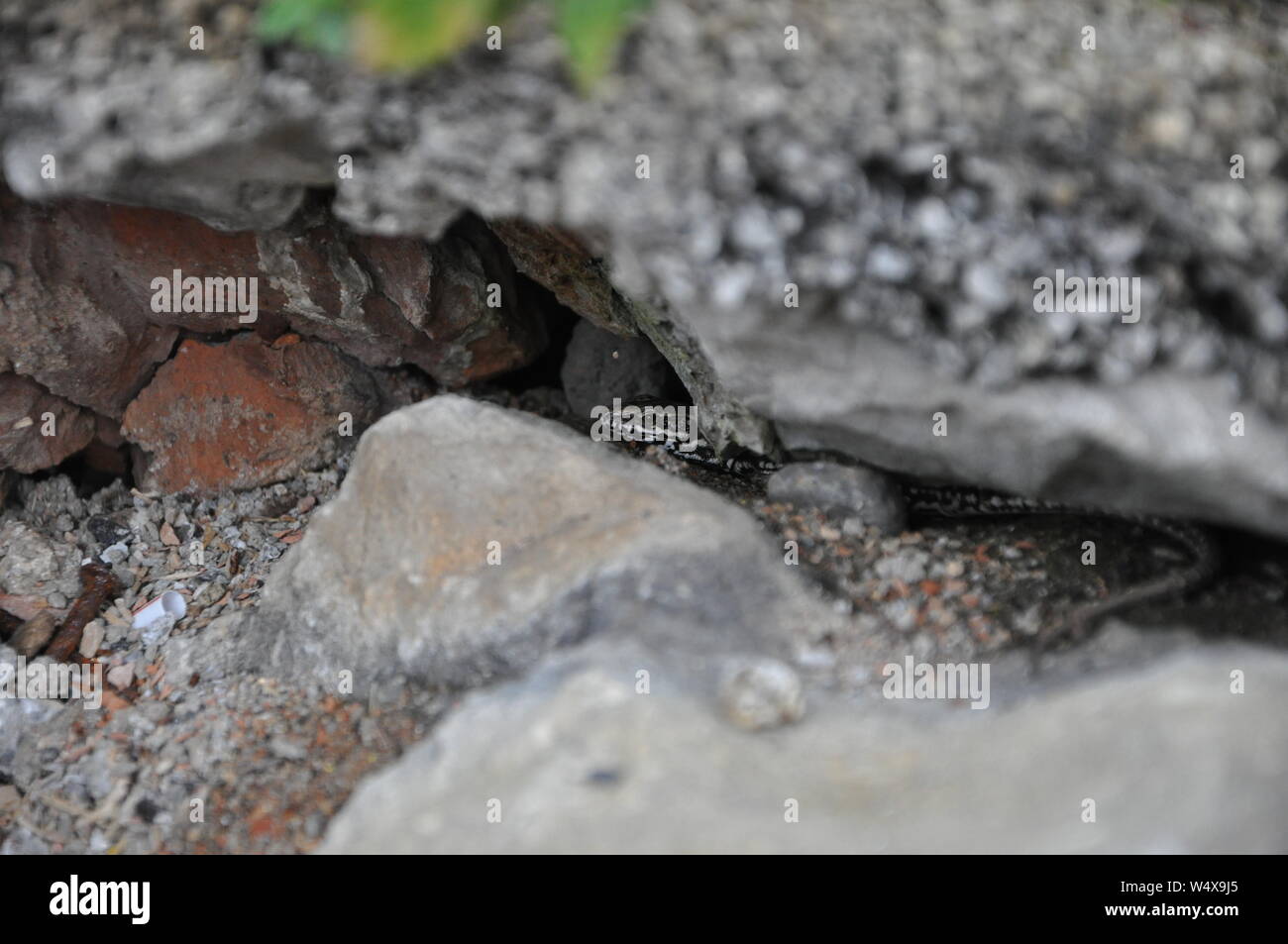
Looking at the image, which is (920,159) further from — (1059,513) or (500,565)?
(500,565)

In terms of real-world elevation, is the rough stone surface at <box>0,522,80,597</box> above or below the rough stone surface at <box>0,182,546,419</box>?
below

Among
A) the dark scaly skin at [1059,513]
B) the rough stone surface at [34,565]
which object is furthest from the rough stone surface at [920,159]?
the rough stone surface at [34,565]

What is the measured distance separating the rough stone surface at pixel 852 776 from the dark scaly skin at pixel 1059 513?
459 millimetres

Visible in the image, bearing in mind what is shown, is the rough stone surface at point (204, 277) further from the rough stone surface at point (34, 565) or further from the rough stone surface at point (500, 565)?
the rough stone surface at point (500, 565)

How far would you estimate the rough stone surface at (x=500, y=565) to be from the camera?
10.7 feet

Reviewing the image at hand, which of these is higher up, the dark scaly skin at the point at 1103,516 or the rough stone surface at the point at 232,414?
the rough stone surface at the point at 232,414

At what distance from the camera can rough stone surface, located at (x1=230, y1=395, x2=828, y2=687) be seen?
3.25 m

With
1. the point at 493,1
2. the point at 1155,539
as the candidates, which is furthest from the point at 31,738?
the point at 1155,539

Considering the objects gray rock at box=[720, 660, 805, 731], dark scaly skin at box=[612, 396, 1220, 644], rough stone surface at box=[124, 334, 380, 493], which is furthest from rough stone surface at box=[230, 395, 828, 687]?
rough stone surface at box=[124, 334, 380, 493]

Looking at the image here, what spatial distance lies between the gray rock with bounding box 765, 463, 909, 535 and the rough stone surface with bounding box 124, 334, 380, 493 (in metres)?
2.52

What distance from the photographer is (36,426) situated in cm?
481

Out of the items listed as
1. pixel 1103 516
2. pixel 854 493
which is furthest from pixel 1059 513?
pixel 854 493

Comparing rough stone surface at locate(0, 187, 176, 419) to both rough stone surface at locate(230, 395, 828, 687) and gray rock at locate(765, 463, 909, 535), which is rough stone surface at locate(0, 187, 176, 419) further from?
gray rock at locate(765, 463, 909, 535)

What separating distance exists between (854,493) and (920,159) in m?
1.34
